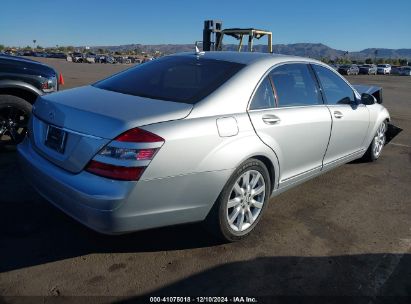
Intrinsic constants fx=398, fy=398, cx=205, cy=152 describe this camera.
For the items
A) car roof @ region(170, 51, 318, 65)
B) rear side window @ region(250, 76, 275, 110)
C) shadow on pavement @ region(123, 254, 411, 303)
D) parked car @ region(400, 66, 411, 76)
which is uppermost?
car roof @ region(170, 51, 318, 65)

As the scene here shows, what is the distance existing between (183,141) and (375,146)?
406 cm

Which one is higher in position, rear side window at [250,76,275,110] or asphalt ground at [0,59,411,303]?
rear side window at [250,76,275,110]

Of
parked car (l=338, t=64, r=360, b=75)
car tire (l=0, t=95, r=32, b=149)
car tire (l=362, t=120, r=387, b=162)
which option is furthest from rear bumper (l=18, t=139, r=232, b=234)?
parked car (l=338, t=64, r=360, b=75)

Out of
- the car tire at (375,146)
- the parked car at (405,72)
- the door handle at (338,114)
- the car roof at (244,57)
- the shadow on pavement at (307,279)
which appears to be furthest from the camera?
the parked car at (405,72)

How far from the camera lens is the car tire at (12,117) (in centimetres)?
519

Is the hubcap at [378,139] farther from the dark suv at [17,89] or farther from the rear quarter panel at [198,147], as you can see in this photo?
the dark suv at [17,89]

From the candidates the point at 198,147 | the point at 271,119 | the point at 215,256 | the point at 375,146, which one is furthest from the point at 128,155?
the point at 375,146

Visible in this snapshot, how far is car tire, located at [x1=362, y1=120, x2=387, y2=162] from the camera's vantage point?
225 inches

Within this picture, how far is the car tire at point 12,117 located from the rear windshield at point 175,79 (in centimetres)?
211

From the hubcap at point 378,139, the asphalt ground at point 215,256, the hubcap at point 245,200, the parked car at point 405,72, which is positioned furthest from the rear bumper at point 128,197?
the parked car at point 405,72

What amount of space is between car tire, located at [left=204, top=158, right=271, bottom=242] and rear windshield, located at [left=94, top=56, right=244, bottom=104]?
0.71m

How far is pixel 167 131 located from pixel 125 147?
31cm

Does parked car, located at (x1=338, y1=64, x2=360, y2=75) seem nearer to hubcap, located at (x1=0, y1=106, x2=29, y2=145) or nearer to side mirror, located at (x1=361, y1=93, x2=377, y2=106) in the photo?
side mirror, located at (x1=361, y1=93, x2=377, y2=106)

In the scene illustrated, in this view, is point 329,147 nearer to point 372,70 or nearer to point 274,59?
point 274,59
